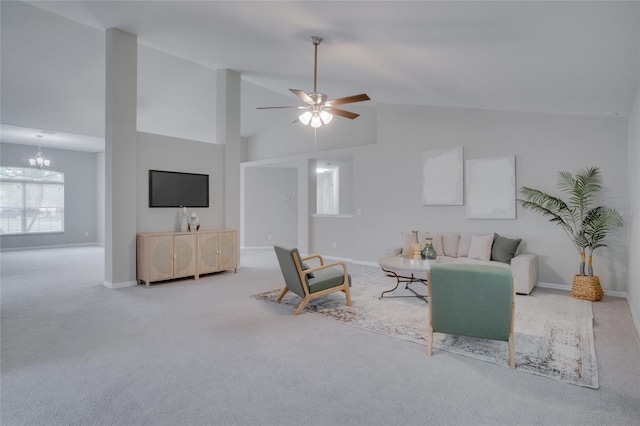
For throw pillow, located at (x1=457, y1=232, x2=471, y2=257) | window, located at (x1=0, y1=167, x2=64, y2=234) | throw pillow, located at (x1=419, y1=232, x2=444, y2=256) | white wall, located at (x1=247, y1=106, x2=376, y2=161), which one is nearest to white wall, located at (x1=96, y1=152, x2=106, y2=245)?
window, located at (x1=0, y1=167, x2=64, y2=234)

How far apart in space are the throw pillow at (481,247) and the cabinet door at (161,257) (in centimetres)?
483

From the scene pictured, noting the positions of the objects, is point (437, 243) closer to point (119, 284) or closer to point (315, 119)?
point (315, 119)

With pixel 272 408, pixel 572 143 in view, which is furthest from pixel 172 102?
pixel 572 143

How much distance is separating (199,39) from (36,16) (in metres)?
2.09

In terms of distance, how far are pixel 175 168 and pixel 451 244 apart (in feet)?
16.5

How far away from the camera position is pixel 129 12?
4.26m

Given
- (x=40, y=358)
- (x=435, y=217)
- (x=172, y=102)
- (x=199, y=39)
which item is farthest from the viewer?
(x=172, y=102)

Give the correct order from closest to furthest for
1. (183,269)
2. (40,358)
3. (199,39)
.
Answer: (40,358)
(199,39)
(183,269)

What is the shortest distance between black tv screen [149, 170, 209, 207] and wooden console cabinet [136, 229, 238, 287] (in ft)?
2.08

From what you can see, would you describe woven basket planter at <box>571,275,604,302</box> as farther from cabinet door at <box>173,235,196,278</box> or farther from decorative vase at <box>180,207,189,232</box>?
decorative vase at <box>180,207,189,232</box>

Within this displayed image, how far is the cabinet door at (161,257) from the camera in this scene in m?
5.13

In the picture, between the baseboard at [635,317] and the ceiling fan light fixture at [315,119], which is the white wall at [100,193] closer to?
the ceiling fan light fixture at [315,119]

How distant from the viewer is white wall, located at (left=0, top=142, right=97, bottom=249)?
9688mm

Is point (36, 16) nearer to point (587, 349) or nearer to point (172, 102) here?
point (172, 102)
